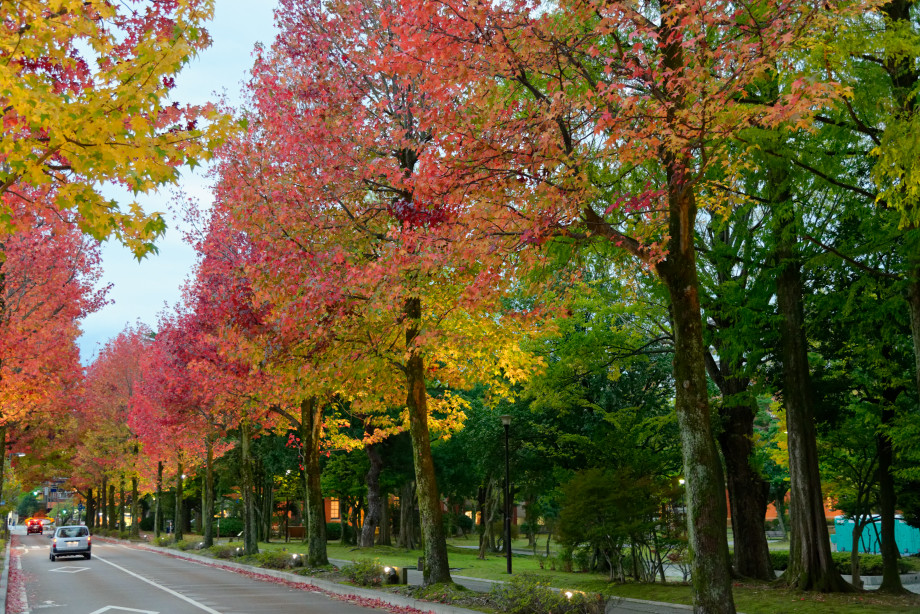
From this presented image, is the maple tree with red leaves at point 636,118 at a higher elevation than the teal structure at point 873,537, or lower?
higher

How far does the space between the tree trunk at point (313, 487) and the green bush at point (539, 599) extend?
11.0m

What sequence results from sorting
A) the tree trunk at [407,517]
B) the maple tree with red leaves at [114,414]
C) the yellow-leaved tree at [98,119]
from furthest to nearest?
the maple tree with red leaves at [114,414] → the tree trunk at [407,517] → the yellow-leaved tree at [98,119]

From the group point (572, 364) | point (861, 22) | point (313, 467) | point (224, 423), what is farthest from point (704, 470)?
point (224, 423)

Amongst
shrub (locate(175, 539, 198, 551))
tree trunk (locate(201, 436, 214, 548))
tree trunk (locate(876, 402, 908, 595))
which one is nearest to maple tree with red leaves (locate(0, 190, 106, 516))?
tree trunk (locate(201, 436, 214, 548))

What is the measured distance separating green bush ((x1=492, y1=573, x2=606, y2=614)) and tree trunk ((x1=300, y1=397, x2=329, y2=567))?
11025mm

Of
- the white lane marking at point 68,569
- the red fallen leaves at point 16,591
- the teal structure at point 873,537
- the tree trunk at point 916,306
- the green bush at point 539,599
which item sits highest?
the tree trunk at point 916,306

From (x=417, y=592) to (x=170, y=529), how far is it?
62.1 meters

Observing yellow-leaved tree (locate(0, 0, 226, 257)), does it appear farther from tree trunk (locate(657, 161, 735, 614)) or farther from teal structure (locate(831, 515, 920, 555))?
teal structure (locate(831, 515, 920, 555))

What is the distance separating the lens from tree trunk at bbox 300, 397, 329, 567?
75.8 ft

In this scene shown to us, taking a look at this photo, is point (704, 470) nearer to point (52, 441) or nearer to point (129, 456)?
point (129, 456)

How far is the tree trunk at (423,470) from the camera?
52.7 ft

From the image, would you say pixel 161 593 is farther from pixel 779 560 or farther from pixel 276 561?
pixel 779 560

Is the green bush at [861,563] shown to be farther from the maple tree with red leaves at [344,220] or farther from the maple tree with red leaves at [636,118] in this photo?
the maple tree with red leaves at [636,118]

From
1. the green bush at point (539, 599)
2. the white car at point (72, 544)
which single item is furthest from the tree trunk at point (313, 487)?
the white car at point (72, 544)
